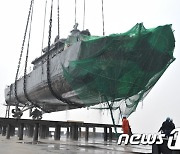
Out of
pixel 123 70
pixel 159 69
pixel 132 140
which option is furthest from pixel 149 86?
pixel 132 140

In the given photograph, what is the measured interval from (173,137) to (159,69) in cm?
1515

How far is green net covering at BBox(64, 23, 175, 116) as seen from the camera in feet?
62.3

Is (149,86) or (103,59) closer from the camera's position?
(103,59)

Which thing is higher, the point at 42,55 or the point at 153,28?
the point at 42,55

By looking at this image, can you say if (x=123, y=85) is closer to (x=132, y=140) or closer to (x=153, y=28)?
(x=153, y=28)

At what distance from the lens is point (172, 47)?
807 inches

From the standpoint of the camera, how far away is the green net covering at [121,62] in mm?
19000

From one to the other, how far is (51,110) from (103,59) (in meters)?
22.5

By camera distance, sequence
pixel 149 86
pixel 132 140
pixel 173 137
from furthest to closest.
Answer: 1. pixel 149 86
2. pixel 132 140
3. pixel 173 137

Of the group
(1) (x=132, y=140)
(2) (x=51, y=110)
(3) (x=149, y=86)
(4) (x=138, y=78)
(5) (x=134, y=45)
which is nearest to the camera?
(1) (x=132, y=140)

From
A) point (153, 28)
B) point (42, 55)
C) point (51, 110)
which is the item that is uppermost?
point (42, 55)

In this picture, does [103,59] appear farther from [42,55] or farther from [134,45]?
[42,55]

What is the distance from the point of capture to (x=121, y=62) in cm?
1920

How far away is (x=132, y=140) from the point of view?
709 centimetres
